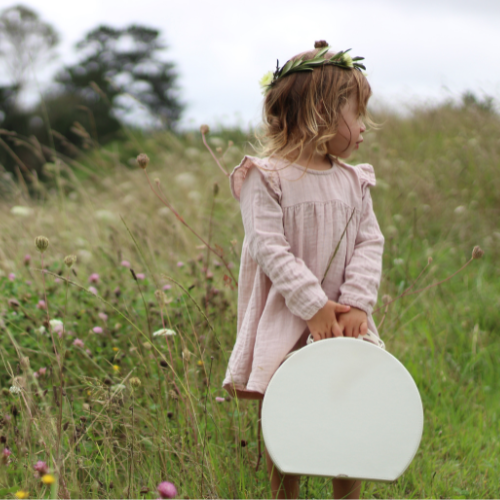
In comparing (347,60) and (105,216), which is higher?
(347,60)

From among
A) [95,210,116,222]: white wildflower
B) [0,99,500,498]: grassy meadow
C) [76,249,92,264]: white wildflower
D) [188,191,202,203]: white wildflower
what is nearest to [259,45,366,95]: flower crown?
[0,99,500,498]: grassy meadow

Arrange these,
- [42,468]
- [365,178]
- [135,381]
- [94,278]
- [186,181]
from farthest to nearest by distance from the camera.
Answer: [186,181] < [94,278] < [365,178] < [135,381] < [42,468]

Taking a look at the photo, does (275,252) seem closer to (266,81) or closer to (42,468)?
(266,81)

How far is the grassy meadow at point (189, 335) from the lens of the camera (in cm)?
157

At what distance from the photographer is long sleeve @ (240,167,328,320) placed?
1.47m

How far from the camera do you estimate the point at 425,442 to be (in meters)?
2.07

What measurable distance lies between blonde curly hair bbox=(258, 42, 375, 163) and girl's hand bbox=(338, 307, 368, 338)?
50cm

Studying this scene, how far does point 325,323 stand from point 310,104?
0.64 meters

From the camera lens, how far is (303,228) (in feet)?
5.14

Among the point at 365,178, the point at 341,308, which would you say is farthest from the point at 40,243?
the point at 365,178

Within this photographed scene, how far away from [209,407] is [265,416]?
0.71m

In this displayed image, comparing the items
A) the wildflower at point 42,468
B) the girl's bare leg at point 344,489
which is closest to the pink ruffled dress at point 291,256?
the girl's bare leg at point 344,489

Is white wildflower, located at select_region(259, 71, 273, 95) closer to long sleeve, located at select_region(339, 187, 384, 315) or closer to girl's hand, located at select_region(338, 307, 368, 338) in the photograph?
long sleeve, located at select_region(339, 187, 384, 315)

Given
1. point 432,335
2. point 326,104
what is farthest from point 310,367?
point 432,335
